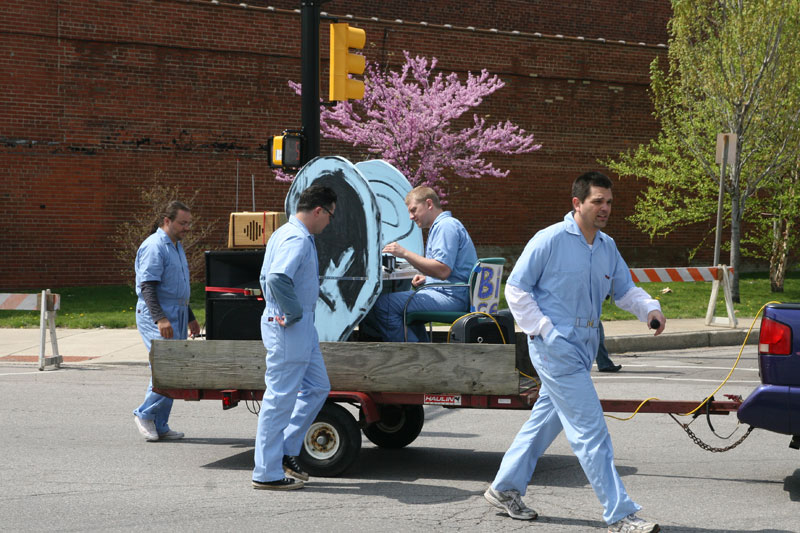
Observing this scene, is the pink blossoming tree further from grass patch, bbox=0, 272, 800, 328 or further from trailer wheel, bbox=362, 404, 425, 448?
trailer wheel, bbox=362, 404, 425, 448

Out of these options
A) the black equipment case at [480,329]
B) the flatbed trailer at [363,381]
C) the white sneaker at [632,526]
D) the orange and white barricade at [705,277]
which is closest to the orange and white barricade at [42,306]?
the flatbed trailer at [363,381]

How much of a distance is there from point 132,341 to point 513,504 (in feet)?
34.3

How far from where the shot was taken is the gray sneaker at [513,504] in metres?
5.61

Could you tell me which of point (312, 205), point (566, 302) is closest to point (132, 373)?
point (312, 205)

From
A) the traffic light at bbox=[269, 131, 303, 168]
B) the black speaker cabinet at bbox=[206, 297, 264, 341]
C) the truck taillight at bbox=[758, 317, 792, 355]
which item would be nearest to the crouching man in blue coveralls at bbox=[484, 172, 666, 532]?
the truck taillight at bbox=[758, 317, 792, 355]

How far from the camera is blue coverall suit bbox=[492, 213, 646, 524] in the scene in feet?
16.7

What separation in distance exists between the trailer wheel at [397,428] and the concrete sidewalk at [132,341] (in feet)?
20.3

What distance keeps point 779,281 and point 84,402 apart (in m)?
17.9

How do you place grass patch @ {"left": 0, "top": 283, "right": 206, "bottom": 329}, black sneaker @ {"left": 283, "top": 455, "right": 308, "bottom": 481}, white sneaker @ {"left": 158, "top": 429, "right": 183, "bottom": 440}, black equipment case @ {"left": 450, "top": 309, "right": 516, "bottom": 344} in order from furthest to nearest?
1. grass patch @ {"left": 0, "top": 283, "right": 206, "bottom": 329}
2. white sneaker @ {"left": 158, "top": 429, "right": 183, "bottom": 440}
3. black equipment case @ {"left": 450, "top": 309, "right": 516, "bottom": 344}
4. black sneaker @ {"left": 283, "top": 455, "right": 308, "bottom": 481}

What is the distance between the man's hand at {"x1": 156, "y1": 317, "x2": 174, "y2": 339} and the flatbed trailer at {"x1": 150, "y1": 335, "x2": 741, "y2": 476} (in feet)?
2.41

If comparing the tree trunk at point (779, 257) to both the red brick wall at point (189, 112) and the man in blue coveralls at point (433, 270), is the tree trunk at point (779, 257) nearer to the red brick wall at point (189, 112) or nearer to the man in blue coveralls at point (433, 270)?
the red brick wall at point (189, 112)

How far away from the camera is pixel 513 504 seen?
18.5 feet

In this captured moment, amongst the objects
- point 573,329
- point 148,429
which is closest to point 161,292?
point 148,429

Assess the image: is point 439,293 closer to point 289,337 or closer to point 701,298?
point 289,337
